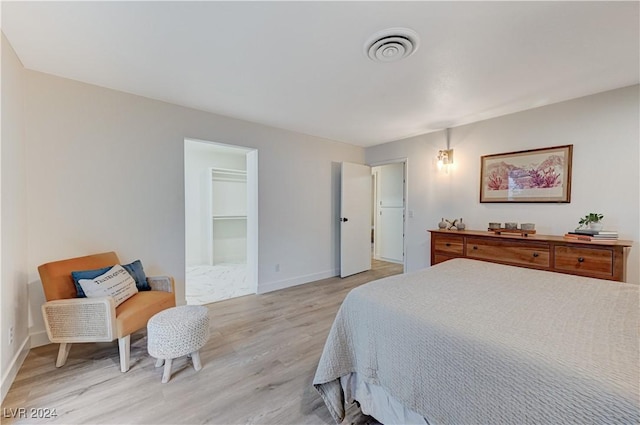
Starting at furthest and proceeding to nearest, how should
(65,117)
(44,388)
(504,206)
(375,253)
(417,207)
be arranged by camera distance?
(375,253) → (417,207) → (504,206) → (65,117) → (44,388)

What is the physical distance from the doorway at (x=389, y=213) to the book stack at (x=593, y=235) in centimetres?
296

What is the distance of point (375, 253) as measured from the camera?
19.7 ft

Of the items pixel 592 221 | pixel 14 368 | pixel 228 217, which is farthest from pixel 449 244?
pixel 228 217

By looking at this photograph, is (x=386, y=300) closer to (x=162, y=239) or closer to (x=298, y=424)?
(x=298, y=424)

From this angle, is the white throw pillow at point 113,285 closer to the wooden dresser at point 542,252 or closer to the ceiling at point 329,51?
the ceiling at point 329,51

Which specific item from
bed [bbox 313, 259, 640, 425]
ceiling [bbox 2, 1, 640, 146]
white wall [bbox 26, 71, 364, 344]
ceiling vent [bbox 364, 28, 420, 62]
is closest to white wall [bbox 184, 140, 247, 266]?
white wall [bbox 26, 71, 364, 344]

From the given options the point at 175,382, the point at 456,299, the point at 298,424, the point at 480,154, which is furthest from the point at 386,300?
the point at 480,154

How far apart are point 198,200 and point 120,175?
115 inches

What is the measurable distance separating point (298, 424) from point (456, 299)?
1105 millimetres

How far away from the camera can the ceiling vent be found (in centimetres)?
167

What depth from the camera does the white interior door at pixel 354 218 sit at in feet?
14.4

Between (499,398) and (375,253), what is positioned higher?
(499,398)

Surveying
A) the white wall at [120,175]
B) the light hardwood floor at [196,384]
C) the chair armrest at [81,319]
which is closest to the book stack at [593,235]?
the light hardwood floor at [196,384]

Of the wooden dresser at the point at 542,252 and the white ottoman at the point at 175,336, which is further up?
the wooden dresser at the point at 542,252
